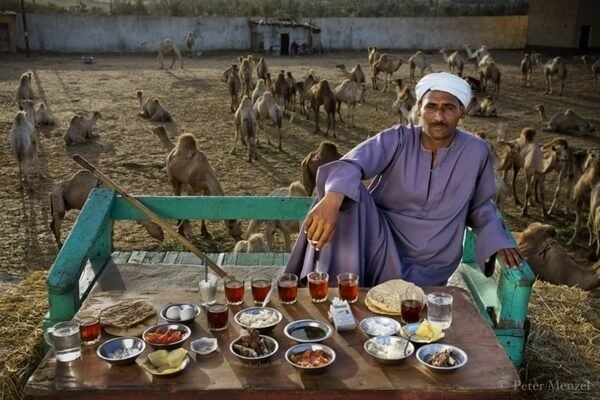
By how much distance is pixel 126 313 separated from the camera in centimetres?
277

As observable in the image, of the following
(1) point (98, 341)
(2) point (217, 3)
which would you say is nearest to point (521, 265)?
(1) point (98, 341)

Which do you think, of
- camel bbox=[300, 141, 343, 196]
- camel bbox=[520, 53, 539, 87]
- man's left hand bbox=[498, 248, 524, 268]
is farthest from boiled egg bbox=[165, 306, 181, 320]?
camel bbox=[520, 53, 539, 87]

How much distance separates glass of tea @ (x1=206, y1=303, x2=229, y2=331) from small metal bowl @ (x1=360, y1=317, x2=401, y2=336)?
1.99 ft

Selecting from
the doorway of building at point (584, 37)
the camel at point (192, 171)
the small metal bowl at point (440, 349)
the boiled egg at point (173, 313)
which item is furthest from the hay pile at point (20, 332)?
the doorway of building at point (584, 37)

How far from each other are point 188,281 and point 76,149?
9258mm

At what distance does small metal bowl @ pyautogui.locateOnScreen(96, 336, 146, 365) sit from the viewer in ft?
8.01

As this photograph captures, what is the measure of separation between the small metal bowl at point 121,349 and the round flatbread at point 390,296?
108 cm

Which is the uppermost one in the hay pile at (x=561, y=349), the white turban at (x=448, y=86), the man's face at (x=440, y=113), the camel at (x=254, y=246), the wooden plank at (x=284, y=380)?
the white turban at (x=448, y=86)

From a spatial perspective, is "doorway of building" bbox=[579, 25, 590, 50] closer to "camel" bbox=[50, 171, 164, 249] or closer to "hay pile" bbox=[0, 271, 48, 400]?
"camel" bbox=[50, 171, 164, 249]

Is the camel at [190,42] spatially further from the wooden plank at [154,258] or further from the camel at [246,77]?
the wooden plank at [154,258]

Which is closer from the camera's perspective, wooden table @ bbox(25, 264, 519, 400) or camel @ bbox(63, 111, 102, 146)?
wooden table @ bbox(25, 264, 519, 400)

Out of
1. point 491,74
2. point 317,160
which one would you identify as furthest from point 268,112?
point 491,74

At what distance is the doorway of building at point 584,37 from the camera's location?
31.2 m

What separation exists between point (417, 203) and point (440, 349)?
4.89 ft
